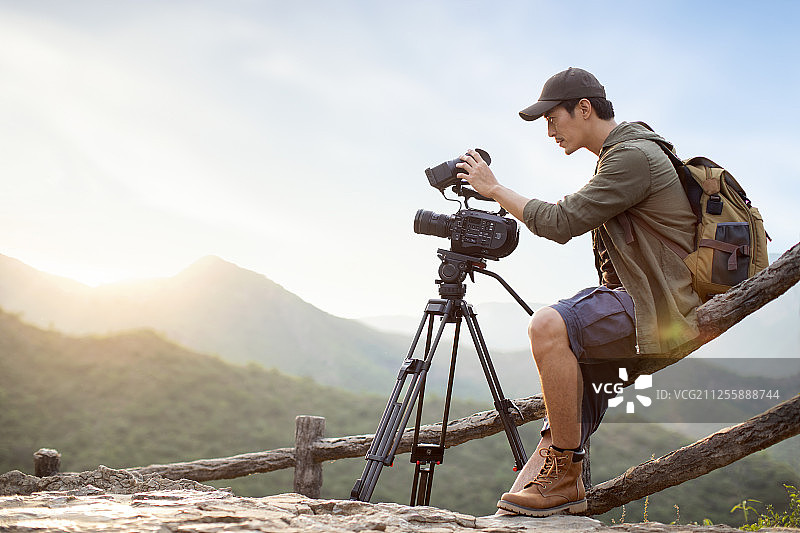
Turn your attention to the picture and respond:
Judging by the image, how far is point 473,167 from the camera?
257 centimetres

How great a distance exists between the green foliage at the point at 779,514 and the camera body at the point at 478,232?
212 cm

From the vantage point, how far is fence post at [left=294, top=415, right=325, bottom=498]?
4.47 m

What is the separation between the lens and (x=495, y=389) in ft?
9.41

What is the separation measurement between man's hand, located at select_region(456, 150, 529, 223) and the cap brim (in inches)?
10.5

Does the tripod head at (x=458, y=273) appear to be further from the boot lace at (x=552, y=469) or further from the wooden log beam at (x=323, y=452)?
the wooden log beam at (x=323, y=452)

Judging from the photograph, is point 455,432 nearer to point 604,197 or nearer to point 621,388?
point 621,388

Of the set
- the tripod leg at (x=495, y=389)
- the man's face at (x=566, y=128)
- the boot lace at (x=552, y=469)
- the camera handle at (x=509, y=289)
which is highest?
the man's face at (x=566, y=128)

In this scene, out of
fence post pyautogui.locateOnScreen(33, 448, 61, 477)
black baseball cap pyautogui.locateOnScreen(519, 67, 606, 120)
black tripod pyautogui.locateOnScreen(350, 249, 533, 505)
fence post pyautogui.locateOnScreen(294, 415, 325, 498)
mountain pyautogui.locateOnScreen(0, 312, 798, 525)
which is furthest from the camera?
mountain pyautogui.locateOnScreen(0, 312, 798, 525)

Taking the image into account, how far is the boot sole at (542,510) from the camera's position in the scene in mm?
2148

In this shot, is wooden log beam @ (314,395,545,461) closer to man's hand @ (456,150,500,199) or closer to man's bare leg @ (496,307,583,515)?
man's bare leg @ (496,307,583,515)

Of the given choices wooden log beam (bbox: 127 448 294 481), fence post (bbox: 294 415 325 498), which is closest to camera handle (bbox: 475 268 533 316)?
fence post (bbox: 294 415 325 498)

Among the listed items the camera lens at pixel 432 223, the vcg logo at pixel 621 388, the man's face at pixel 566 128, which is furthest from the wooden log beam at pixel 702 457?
the camera lens at pixel 432 223

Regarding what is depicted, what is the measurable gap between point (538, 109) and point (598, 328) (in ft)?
3.14

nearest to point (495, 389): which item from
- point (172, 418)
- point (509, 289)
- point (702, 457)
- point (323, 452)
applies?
point (509, 289)
